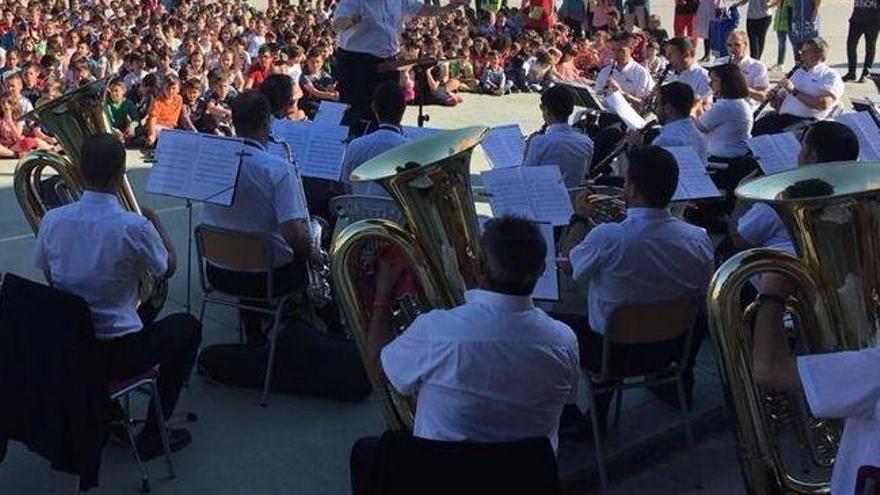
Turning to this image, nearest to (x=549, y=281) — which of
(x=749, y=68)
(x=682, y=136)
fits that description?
(x=682, y=136)

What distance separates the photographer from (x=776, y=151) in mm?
5648

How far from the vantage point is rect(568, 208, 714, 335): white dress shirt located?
4.20m

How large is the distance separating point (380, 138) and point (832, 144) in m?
2.30

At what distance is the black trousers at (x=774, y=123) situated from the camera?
7906 millimetres

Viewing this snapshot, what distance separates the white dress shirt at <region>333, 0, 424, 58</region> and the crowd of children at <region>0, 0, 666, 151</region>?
Result: 1074 millimetres

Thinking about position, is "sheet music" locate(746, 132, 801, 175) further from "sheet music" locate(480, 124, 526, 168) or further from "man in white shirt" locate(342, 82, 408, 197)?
"man in white shirt" locate(342, 82, 408, 197)

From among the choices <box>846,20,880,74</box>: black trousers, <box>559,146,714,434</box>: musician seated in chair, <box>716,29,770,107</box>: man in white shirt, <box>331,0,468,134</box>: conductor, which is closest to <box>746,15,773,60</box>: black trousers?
<box>846,20,880,74</box>: black trousers

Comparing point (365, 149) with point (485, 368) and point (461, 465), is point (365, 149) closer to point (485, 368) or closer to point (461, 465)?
point (485, 368)

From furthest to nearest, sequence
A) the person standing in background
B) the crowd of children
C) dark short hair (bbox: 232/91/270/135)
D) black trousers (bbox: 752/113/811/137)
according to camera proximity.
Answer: the person standing in background, the crowd of children, black trousers (bbox: 752/113/811/137), dark short hair (bbox: 232/91/270/135)

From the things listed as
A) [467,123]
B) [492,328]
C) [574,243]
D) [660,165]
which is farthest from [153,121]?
[492,328]

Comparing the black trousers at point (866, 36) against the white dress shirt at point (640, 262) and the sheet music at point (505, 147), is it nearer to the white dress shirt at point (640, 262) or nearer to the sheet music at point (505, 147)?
the sheet music at point (505, 147)

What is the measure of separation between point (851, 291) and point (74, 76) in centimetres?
942

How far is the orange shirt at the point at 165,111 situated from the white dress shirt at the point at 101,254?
6297 millimetres

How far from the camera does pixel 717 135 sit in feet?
24.2
